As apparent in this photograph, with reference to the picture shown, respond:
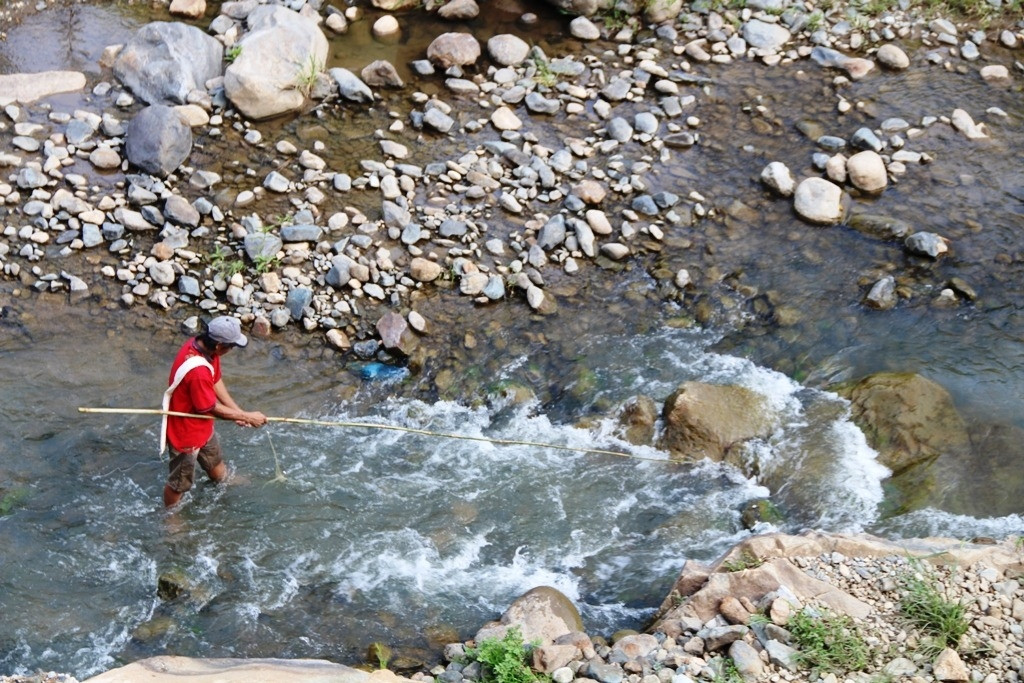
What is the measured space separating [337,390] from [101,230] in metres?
2.39

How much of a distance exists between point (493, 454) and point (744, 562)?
2014 millimetres

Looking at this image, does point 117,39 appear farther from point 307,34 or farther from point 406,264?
point 406,264

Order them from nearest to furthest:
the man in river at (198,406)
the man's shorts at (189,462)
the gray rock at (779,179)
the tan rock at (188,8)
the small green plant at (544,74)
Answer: the man in river at (198,406)
the man's shorts at (189,462)
the gray rock at (779,179)
the small green plant at (544,74)
the tan rock at (188,8)

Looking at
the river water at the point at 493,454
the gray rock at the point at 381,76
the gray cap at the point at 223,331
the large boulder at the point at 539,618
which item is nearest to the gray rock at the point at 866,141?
the river water at the point at 493,454

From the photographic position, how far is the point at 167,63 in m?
8.71

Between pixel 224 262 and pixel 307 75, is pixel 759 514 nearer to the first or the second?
pixel 224 262

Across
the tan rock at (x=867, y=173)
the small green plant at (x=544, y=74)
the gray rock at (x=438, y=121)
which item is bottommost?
the tan rock at (x=867, y=173)

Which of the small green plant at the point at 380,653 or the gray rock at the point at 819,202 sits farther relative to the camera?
the gray rock at the point at 819,202

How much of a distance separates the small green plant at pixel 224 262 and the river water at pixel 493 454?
0.50 m

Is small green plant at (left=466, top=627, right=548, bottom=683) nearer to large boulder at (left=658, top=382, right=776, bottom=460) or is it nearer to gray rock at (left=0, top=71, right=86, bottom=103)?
large boulder at (left=658, top=382, right=776, bottom=460)

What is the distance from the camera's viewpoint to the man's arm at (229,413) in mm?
5652

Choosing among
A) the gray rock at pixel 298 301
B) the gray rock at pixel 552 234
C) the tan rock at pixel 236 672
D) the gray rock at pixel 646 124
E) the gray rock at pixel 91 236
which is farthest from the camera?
the gray rock at pixel 646 124

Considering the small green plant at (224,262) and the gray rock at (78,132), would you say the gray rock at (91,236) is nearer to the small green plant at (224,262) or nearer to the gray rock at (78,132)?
the small green plant at (224,262)

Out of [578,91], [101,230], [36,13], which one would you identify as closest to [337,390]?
[101,230]
